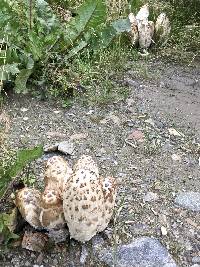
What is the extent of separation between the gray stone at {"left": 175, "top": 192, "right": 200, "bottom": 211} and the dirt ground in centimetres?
4

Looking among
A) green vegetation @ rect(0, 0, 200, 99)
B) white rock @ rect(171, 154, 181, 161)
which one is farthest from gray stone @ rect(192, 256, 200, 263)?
green vegetation @ rect(0, 0, 200, 99)

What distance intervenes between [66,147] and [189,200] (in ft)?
2.91

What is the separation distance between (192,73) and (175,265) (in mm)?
2292

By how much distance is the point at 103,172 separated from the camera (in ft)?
12.3

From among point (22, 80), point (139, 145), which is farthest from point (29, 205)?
point (22, 80)

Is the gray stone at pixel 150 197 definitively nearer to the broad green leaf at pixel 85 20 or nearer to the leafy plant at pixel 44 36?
the leafy plant at pixel 44 36

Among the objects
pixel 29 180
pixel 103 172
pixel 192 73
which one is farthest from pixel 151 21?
pixel 29 180

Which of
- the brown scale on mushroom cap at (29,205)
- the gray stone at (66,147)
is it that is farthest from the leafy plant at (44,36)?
the brown scale on mushroom cap at (29,205)

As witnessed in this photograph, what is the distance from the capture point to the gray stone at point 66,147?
3.89 m

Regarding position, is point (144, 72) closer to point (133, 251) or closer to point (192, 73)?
point (192, 73)

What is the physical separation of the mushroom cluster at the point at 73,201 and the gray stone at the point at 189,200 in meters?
0.59

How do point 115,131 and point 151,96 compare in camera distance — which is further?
point 151,96

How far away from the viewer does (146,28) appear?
5145 mm

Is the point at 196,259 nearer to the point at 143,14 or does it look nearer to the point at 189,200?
the point at 189,200
